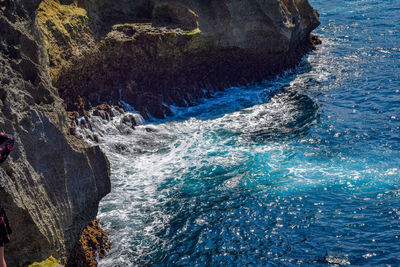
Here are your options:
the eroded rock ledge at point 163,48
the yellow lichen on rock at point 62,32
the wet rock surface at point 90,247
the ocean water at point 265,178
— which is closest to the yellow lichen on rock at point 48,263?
the wet rock surface at point 90,247

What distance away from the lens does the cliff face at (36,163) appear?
7.83 metres

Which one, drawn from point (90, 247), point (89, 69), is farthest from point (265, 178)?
point (89, 69)

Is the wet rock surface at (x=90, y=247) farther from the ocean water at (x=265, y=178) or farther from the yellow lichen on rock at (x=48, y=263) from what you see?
the yellow lichen on rock at (x=48, y=263)

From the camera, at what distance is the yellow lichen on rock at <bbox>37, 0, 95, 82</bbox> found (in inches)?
671

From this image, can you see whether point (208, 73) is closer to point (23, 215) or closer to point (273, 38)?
point (273, 38)

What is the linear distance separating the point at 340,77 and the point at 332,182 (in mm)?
11974

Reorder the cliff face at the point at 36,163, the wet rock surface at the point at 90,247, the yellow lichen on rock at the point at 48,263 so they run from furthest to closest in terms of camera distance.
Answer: the wet rock surface at the point at 90,247 < the yellow lichen on rock at the point at 48,263 < the cliff face at the point at 36,163

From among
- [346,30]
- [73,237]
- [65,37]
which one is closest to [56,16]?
[65,37]

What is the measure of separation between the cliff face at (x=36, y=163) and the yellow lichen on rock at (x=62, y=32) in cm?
→ 625

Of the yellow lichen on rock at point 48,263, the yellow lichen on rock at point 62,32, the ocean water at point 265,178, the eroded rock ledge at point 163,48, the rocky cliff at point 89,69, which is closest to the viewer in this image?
the yellow lichen on rock at point 48,263

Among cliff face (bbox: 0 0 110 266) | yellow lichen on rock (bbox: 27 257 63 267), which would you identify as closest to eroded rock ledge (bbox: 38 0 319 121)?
cliff face (bbox: 0 0 110 266)

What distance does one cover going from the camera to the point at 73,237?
31.0 feet

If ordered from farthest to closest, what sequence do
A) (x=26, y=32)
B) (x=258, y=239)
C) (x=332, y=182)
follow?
(x=332, y=182), (x=258, y=239), (x=26, y=32)

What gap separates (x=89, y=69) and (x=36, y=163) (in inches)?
431
